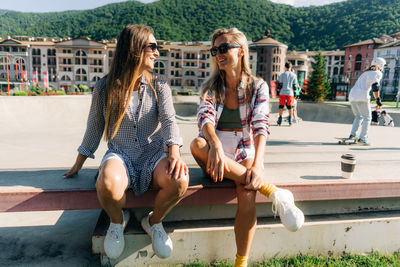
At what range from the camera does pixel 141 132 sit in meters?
2.69

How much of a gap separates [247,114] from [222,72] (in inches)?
21.4

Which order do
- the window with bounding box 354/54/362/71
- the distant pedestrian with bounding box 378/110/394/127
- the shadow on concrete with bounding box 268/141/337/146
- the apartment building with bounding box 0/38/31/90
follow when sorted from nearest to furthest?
the shadow on concrete with bounding box 268/141/337/146
the distant pedestrian with bounding box 378/110/394/127
the apartment building with bounding box 0/38/31/90
the window with bounding box 354/54/362/71

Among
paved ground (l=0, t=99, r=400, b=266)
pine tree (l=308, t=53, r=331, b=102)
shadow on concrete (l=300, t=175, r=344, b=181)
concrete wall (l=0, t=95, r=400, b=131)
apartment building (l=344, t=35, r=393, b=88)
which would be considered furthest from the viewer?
apartment building (l=344, t=35, r=393, b=88)

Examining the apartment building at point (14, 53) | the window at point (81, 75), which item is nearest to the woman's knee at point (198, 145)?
the window at point (81, 75)

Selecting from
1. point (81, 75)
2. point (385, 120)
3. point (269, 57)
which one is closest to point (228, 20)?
point (269, 57)

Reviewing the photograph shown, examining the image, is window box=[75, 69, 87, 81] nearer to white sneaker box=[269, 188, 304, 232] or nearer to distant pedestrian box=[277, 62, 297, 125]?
distant pedestrian box=[277, 62, 297, 125]

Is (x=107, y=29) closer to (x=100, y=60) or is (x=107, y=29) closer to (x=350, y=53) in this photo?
(x=100, y=60)

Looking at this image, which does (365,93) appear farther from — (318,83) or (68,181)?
(318,83)

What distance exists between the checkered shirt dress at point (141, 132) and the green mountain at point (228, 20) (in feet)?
363

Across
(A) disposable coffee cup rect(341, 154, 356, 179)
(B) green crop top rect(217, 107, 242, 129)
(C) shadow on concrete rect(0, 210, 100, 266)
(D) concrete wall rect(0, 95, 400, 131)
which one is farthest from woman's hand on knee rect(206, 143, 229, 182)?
(D) concrete wall rect(0, 95, 400, 131)

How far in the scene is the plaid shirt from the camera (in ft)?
9.25

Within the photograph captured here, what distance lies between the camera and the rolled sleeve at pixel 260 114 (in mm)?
2801

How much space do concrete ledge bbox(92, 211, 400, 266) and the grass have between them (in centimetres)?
6

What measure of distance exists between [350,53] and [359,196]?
94815 mm
